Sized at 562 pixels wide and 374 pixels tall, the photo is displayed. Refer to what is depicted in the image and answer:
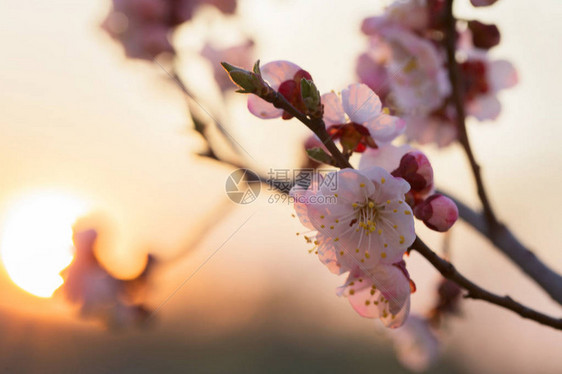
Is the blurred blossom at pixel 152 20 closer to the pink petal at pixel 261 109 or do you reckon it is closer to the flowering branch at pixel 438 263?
the pink petal at pixel 261 109

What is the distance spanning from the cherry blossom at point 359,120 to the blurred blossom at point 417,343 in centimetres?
94

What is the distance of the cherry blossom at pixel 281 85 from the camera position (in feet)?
2.14

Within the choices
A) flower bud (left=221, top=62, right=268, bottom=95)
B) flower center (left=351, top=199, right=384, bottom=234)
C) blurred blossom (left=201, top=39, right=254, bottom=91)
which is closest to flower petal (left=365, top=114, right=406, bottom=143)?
flower center (left=351, top=199, right=384, bottom=234)

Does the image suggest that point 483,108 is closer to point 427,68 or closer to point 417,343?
point 427,68

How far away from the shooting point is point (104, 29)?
1567mm

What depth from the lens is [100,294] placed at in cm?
166

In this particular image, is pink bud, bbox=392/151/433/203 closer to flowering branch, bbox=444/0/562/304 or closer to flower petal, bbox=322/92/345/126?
flower petal, bbox=322/92/345/126

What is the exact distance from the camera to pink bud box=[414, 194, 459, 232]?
1.96 ft

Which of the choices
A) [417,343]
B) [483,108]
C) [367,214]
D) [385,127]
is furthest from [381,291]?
[417,343]

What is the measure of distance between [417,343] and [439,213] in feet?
3.36

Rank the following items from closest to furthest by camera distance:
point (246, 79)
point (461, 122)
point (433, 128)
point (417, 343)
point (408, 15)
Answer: point (246, 79) → point (461, 122) → point (408, 15) → point (433, 128) → point (417, 343)

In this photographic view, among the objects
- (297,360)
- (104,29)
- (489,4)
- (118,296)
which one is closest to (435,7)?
(489,4)

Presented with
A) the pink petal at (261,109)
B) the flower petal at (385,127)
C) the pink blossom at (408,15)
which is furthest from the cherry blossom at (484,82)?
the pink petal at (261,109)

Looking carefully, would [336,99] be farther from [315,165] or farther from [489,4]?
[489,4]
